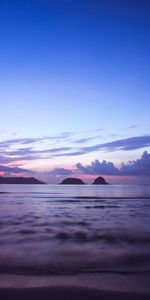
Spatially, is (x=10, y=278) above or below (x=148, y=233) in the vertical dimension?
above

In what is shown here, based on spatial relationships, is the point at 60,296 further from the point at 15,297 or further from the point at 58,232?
the point at 58,232

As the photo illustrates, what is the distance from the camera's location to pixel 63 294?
210 inches

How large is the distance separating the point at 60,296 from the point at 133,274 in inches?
105

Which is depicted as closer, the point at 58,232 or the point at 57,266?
the point at 57,266

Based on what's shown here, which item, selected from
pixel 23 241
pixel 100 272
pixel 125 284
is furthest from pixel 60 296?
pixel 23 241

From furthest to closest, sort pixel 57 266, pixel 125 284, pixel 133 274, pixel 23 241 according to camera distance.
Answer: pixel 23 241
pixel 57 266
pixel 133 274
pixel 125 284

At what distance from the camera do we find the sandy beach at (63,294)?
17.0 ft

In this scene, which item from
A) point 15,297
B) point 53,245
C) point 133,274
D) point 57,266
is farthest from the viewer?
point 53,245

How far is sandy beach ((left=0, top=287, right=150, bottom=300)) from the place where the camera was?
17.0 feet

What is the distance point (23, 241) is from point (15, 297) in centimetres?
701

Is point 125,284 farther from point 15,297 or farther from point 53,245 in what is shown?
point 53,245

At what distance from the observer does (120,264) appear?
26.6ft

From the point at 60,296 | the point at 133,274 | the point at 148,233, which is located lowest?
the point at 148,233

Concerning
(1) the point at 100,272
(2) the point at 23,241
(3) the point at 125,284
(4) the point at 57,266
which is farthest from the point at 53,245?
(3) the point at 125,284
